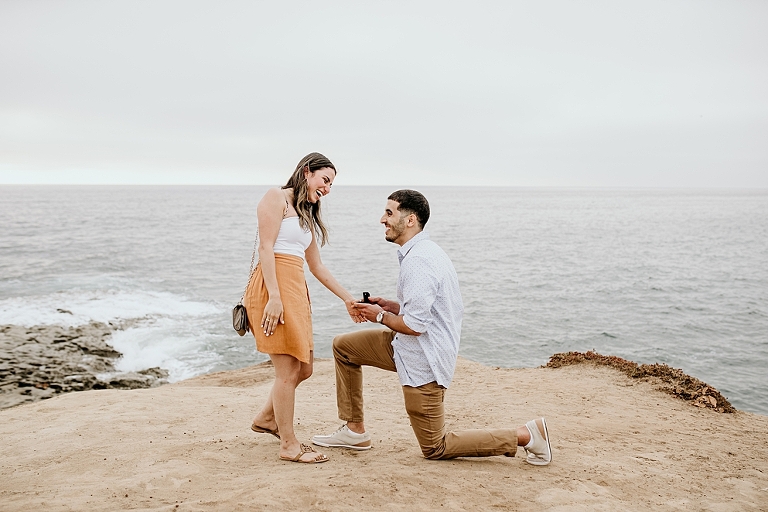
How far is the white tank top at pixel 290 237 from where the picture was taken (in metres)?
4.61

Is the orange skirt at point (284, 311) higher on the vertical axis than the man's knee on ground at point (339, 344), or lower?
higher

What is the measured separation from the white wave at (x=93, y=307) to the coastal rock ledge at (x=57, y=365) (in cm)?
131

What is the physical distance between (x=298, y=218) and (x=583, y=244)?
3949cm

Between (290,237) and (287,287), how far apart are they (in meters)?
0.42

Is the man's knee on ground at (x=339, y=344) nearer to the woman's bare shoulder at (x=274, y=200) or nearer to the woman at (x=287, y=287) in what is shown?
the woman at (x=287, y=287)

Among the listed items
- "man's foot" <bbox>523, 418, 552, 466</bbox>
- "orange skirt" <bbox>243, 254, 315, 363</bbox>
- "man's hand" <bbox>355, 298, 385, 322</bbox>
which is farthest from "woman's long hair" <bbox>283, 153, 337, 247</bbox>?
"man's foot" <bbox>523, 418, 552, 466</bbox>

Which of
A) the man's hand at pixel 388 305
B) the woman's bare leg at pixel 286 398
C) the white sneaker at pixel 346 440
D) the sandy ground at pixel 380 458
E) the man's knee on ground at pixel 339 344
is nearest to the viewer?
the sandy ground at pixel 380 458

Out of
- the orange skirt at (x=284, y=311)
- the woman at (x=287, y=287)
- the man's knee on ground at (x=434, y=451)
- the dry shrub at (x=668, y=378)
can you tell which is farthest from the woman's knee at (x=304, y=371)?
the dry shrub at (x=668, y=378)

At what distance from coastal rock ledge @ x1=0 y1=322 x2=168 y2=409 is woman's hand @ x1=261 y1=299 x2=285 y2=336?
7.71 m

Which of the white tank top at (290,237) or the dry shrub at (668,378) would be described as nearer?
the white tank top at (290,237)

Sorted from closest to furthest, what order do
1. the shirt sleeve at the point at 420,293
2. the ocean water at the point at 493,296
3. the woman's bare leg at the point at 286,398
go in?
the shirt sleeve at the point at 420,293 → the woman's bare leg at the point at 286,398 → the ocean water at the point at 493,296

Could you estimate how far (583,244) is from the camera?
134ft

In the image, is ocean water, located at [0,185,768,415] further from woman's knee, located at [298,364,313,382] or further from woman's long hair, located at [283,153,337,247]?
woman's knee, located at [298,364,313,382]

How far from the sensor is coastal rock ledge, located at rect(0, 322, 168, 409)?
34.8 feet
